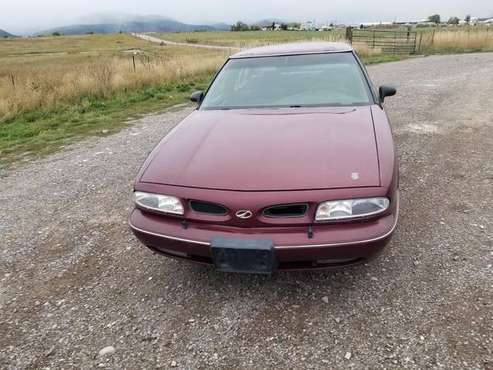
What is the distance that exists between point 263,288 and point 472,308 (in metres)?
1.26

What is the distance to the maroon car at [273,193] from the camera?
2.12m

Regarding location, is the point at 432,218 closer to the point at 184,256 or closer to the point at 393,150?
the point at 393,150

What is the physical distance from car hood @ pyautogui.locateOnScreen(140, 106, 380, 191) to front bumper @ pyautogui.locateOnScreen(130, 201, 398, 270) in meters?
0.23

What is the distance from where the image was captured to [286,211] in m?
2.18

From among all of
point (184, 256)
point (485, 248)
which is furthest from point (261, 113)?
point (485, 248)

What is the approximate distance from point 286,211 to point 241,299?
0.72 m

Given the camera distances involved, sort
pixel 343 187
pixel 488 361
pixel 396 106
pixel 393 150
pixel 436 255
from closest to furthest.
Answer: pixel 488 361, pixel 343 187, pixel 393 150, pixel 436 255, pixel 396 106

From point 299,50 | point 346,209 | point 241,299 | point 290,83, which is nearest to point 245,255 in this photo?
point 241,299

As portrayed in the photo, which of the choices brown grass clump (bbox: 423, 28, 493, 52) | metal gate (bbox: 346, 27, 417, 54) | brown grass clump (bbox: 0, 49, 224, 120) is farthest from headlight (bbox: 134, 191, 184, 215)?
brown grass clump (bbox: 423, 28, 493, 52)

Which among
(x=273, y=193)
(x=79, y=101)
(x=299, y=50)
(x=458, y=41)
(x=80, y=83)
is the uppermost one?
(x=299, y=50)

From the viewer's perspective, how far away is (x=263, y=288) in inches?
102

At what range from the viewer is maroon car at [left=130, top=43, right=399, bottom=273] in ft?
6.97

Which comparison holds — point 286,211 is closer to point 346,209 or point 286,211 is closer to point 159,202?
point 346,209

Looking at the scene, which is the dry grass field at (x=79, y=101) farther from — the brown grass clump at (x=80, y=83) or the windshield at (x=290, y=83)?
the windshield at (x=290, y=83)
